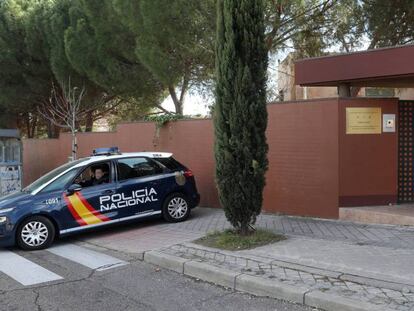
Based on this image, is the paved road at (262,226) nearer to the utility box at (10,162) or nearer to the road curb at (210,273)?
the road curb at (210,273)

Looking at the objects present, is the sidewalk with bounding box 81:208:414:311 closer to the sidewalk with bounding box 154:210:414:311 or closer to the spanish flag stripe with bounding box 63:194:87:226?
the sidewalk with bounding box 154:210:414:311

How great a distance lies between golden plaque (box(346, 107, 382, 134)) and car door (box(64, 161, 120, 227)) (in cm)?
440

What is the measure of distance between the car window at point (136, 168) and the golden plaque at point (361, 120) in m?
3.72

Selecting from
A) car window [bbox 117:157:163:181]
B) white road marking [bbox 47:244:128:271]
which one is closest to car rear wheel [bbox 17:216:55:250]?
white road marking [bbox 47:244:128:271]

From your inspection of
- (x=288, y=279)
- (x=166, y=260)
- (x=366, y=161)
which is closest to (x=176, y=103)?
(x=366, y=161)

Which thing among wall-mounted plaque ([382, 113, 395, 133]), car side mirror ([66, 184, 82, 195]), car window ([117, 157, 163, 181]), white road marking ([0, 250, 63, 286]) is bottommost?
white road marking ([0, 250, 63, 286])

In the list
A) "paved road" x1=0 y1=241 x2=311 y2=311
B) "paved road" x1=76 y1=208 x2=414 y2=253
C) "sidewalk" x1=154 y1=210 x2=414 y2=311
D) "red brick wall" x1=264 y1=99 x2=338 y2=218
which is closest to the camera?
"sidewalk" x1=154 y1=210 x2=414 y2=311

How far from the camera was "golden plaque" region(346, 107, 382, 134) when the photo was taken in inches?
358

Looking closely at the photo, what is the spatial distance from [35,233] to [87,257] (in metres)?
1.29

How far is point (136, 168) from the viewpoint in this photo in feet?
32.6

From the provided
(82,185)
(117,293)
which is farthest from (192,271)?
(82,185)

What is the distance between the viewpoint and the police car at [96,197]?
8586 mm

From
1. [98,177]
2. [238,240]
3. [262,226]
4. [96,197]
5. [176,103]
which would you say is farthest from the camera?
[176,103]

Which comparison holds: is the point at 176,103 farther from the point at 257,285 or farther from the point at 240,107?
the point at 257,285
